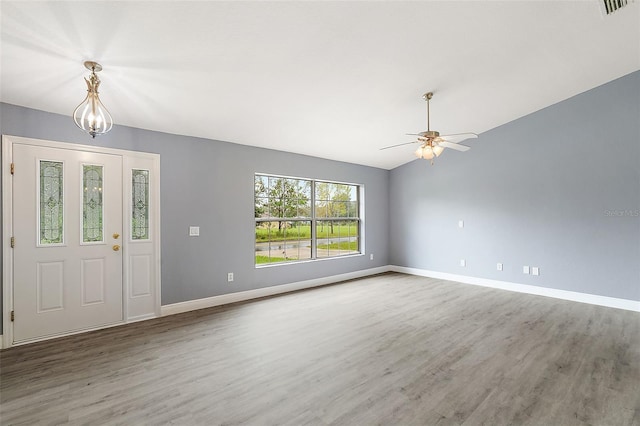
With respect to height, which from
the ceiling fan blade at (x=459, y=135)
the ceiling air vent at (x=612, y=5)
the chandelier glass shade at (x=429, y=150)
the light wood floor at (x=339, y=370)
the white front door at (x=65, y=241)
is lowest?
the light wood floor at (x=339, y=370)

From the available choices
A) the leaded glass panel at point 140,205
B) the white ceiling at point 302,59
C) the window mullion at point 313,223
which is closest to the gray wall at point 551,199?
the white ceiling at point 302,59

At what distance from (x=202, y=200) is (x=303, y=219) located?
1916 mm

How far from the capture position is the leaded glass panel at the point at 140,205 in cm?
369

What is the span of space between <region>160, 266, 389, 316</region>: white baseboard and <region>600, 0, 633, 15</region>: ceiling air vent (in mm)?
5060

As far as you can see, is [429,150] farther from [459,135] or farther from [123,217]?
[123,217]

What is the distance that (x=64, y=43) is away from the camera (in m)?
2.18

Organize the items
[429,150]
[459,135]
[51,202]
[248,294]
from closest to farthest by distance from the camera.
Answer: [51,202], [429,150], [459,135], [248,294]

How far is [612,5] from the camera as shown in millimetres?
2684

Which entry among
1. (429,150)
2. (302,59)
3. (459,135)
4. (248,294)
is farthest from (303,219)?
(302,59)

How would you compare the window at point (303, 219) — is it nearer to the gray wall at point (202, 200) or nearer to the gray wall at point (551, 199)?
the gray wall at point (202, 200)

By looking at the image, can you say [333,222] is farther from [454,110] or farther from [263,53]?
[263,53]

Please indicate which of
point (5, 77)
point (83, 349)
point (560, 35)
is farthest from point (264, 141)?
point (560, 35)

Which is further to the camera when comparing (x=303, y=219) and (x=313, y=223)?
(x=313, y=223)

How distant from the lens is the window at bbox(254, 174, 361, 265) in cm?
496
